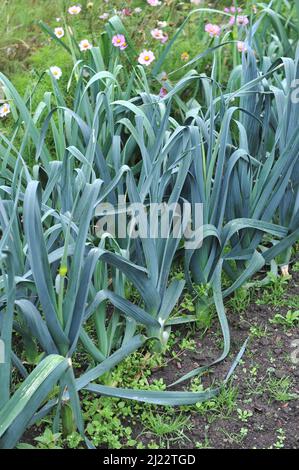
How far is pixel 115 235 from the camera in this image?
2146 millimetres

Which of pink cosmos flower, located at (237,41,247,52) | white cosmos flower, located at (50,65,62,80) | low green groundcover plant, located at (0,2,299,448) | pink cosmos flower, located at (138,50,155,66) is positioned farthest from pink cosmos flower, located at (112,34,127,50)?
pink cosmos flower, located at (237,41,247,52)

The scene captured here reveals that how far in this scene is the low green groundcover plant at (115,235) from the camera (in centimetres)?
169

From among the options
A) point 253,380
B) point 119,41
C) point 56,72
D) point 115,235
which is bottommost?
point 253,380

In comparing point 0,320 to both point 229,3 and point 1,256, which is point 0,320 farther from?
point 229,3

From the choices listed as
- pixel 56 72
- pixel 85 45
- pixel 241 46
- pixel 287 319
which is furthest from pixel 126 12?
pixel 287 319

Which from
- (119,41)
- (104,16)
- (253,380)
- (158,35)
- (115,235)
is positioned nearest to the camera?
(253,380)

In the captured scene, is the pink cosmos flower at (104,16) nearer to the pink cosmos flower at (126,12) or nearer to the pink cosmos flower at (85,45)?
the pink cosmos flower at (126,12)

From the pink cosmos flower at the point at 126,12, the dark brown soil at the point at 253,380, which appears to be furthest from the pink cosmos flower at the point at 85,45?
the dark brown soil at the point at 253,380

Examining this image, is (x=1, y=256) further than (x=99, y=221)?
No

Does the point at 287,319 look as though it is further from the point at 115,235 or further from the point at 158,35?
the point at 158,35

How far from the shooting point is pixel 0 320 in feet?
5.77

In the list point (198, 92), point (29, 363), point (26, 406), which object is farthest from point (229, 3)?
point (26, 406)

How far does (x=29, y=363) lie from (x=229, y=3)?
2.51m

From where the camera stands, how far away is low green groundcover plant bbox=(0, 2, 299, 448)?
1.69m
